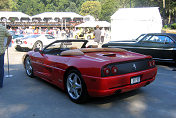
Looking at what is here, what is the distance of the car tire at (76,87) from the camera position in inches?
153

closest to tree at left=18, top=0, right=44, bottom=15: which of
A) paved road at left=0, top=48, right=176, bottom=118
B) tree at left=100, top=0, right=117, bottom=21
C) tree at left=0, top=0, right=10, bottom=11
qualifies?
tree at left=0, top=0, right=10, bottom=11

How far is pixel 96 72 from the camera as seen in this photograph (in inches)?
142

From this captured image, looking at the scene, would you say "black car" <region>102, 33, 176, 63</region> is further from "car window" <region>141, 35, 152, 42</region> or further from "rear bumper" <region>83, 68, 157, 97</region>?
"rear bumper" <region>83, 68, 157, 97</region>

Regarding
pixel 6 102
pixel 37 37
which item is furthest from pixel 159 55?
pixel 37 37

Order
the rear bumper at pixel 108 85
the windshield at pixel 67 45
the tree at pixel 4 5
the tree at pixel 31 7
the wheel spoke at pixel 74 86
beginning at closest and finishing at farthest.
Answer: the rear bumper at pixel 108 85 < the wheel spoke at pixel 74 86 < the windshield at pixel 67 45 < the tree at pixel 4 5 < the tree at pixel 31 7

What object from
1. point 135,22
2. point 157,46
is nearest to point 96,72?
point 157,46

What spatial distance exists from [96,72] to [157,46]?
555 centimetres

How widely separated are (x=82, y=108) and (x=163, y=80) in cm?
321

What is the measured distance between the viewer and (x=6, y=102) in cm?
425

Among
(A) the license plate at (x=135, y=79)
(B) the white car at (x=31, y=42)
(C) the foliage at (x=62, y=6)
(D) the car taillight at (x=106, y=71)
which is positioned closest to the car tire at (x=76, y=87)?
(D) the car taillight at (x=106, y=71)

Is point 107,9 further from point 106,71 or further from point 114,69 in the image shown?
point 106,71

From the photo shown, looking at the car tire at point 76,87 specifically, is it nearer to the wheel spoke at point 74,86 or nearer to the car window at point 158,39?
the wheel spoke at point 74,86

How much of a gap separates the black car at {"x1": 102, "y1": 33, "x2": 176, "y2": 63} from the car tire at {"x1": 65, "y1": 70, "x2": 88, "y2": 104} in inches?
205

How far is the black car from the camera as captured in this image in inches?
319
